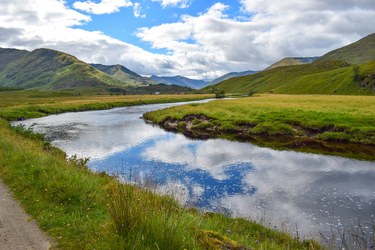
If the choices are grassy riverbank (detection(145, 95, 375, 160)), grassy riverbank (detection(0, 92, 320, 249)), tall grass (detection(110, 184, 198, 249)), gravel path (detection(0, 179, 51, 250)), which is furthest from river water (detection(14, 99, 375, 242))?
tall grass (detection(110, 184, 198, 249))

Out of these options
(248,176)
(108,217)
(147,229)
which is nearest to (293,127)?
(248,176)

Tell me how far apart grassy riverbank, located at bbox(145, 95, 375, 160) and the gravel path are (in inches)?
1431

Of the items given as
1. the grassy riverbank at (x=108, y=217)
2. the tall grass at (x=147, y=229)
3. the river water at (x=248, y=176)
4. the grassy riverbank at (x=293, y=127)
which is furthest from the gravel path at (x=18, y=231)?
the grassy riverbank at (x=293, y=127)

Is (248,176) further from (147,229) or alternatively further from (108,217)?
(147,229)

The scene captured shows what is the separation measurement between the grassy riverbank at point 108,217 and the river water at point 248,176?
2.56 meters

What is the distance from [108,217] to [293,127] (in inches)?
1830

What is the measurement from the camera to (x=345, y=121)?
2000 inches

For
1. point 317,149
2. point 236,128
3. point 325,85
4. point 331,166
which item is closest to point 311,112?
Answer: point 236,128

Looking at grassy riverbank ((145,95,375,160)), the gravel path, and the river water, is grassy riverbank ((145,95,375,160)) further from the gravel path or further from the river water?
the gravel path

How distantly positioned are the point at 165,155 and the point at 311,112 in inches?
1294

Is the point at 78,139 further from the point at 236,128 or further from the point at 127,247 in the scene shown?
the point at 127,247

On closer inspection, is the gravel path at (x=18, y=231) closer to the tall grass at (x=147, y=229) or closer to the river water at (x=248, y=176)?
the tall grass at (x=147, y=229)

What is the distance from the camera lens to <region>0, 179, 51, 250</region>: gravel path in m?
9.12

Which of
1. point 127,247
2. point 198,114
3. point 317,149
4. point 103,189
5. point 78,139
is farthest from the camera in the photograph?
point 198,114
